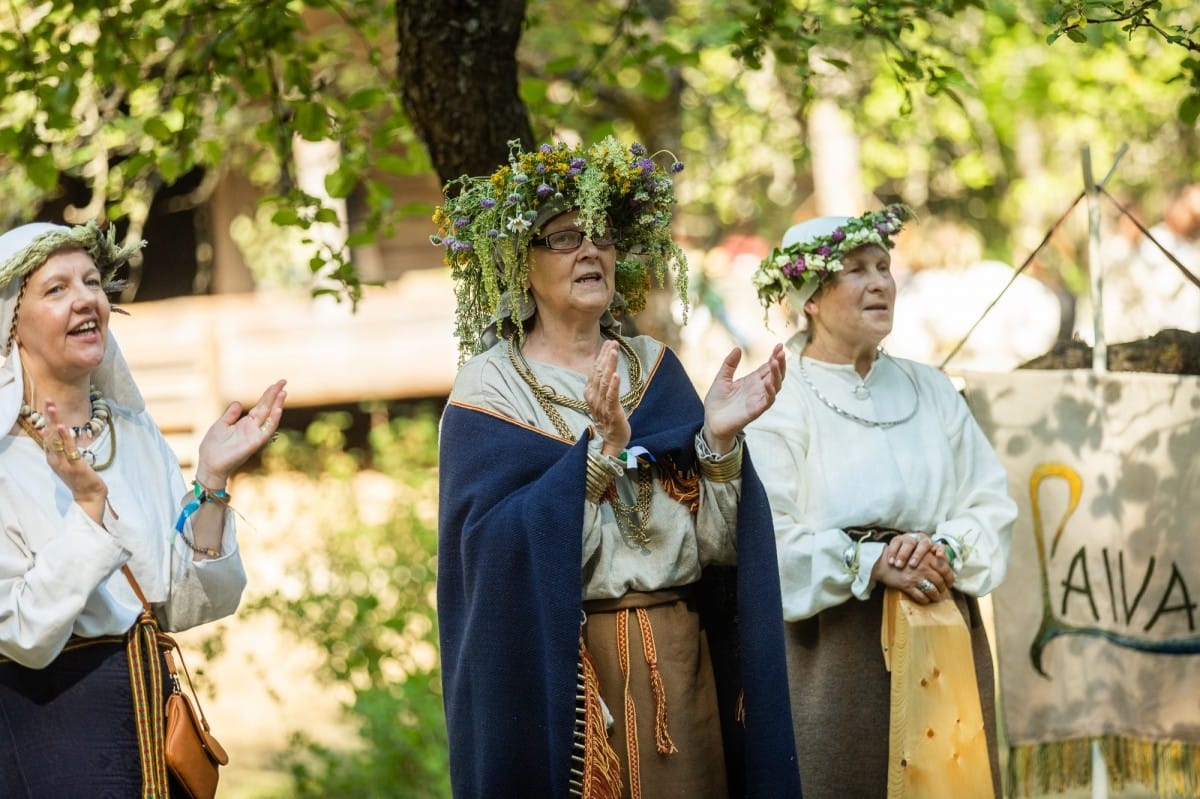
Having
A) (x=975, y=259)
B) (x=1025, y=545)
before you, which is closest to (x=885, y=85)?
(x=975, y=259)

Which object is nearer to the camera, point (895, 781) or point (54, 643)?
point (54, 643)

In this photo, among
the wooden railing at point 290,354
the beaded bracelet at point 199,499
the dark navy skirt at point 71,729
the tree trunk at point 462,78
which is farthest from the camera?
the wooden railing at point 290,354

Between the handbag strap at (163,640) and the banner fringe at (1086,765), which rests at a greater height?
the handbag strap at (163,640)

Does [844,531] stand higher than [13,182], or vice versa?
[13,182]

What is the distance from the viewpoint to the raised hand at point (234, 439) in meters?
3.83

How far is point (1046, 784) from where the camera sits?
5508 millimetres

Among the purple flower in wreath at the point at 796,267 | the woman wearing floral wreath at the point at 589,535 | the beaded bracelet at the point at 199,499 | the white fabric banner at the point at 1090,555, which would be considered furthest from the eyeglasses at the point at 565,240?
the white fabric banner at the point at 1090,555

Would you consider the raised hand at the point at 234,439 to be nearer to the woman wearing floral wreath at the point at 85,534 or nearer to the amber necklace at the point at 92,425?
the woman wearing floral wreath at the point at 85,534

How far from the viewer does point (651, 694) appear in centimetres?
399

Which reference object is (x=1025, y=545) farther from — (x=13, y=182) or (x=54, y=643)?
(x=13, y=182)

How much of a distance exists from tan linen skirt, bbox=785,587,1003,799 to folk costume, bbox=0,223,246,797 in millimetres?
1793

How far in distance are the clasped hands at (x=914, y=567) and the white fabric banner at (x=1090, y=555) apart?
0.97 meters

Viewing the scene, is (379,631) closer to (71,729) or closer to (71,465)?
(71,729)

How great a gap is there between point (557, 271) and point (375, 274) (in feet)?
37.9
